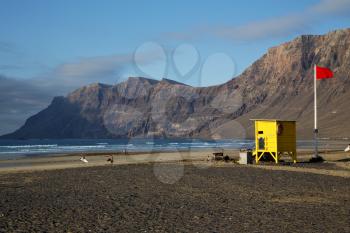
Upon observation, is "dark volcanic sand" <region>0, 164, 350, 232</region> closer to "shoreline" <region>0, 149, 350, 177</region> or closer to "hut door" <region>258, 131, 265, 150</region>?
"shoreline" <region>0, 149, 350, 177</region>

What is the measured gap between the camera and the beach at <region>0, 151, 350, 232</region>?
11875 millimetres

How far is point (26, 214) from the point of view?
1402 cm

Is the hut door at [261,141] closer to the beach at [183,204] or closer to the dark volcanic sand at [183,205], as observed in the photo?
the beach at [183,204]

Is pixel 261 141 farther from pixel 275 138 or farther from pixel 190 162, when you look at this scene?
pixel 190 162

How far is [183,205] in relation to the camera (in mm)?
15297

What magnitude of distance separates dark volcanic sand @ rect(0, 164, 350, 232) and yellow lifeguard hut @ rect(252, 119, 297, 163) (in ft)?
32.7

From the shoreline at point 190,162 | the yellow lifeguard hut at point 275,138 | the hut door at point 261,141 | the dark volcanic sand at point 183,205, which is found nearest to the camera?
the dark volcanic sand at point 183,205

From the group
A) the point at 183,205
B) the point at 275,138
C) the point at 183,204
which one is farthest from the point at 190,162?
the point at 183,205

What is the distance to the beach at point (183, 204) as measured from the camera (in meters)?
11.9

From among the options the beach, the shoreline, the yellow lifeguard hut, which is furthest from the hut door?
the beach

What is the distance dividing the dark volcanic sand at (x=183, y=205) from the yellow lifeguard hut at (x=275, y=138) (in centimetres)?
998

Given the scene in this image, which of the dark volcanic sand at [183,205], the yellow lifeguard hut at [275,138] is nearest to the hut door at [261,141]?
the yellow lifeguard hut at [275,138]

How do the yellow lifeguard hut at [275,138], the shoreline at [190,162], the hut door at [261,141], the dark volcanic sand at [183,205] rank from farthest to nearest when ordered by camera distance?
the hut door at [261,141], the yellow lifeguard hut at [275,138], the shoreline at [190,162], the dark volcanic sand at [183,205]

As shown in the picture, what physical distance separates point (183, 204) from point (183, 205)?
8.6 inches
